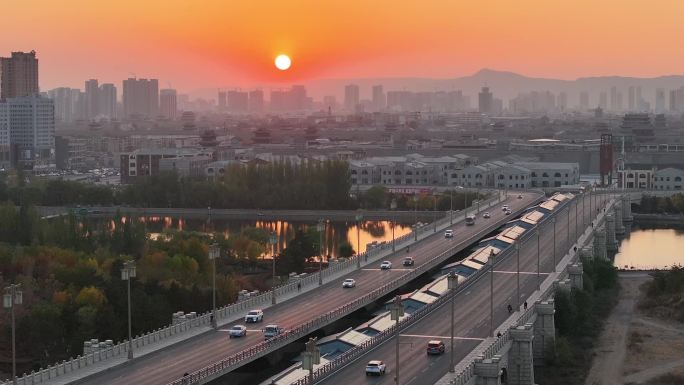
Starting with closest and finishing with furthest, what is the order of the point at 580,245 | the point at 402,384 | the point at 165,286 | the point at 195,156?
1. the point at 402,384
2. the point at 165,286
3. the point at 580,245
4. the point at 195,156

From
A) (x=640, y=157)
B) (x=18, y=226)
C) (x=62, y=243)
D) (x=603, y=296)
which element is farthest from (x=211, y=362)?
(x=640, y=157)

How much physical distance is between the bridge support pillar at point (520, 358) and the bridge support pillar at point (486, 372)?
2144 millimetres

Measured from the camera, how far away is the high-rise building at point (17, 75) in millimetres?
114562

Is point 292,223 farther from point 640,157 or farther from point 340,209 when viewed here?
point 640,157

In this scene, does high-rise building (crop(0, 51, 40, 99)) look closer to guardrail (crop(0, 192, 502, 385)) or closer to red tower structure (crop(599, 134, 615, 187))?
red tower structure (crop(599, 134, 615, 187))

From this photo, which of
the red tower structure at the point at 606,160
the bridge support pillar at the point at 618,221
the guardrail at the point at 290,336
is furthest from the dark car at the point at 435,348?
the red tower structure at the point at 606,160

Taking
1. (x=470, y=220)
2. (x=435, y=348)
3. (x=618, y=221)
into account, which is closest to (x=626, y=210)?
(x=618, y=221)

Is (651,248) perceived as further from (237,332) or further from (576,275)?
(237,332)

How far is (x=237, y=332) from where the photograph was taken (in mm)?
20156

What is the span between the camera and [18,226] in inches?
1510

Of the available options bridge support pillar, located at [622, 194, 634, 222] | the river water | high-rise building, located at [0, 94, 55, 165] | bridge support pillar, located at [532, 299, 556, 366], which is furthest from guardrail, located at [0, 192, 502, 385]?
high-rise building, located at [0, 94, 55, 165]

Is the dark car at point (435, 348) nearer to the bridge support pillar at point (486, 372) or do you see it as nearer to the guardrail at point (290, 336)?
the bridge support pillar at point (486, 372)

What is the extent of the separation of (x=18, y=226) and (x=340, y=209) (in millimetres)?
18836

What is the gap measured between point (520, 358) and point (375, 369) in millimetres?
3659
